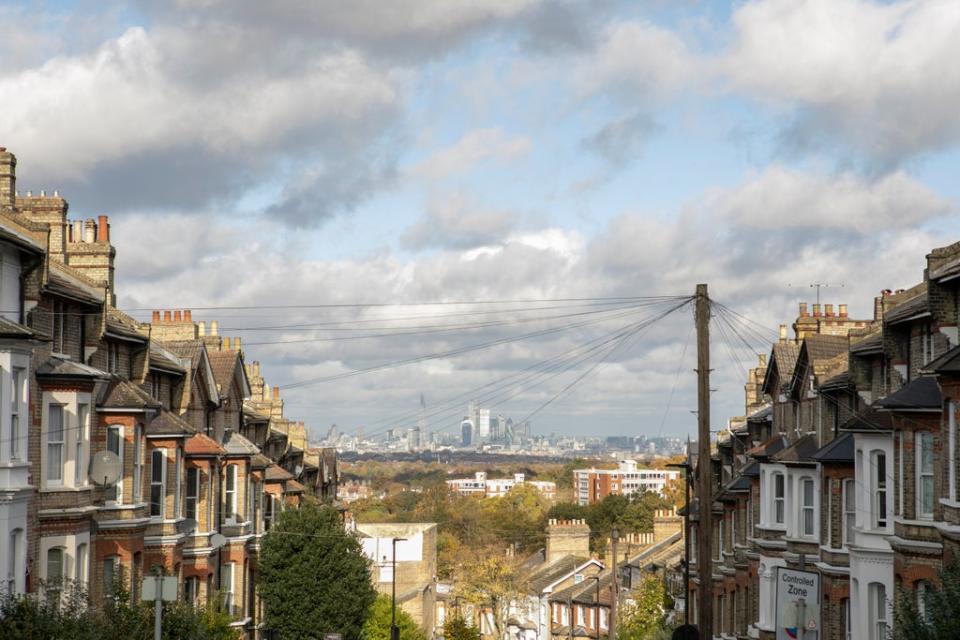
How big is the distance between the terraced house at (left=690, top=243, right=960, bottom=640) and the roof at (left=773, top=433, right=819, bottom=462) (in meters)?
0.06

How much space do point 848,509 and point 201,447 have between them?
21.8 m

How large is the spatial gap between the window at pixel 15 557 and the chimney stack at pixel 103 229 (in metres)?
15.1

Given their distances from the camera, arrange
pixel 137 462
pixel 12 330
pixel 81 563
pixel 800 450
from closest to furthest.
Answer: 1. pixel 12 330
2. pixel 81 563
3. pixel 137 462
4. pixel 800 450

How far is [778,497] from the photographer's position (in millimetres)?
47406

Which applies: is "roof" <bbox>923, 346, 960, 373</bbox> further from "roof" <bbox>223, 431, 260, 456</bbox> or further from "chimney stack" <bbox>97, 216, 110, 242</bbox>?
"roof" <bbox>223, 431, 260, 456</bbox>

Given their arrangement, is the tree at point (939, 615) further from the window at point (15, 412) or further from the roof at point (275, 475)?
the roof at point (275, 475)

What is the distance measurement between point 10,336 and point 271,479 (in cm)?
3516

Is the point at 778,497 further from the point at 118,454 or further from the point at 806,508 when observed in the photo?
the point at 118,454

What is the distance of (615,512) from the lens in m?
153

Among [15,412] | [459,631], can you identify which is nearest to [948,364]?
[15,412]

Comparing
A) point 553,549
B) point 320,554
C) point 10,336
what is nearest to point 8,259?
point 10,336

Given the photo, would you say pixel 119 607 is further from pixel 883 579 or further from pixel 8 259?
pixel 883 579

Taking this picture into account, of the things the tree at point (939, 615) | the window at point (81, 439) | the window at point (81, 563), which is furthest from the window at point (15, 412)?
the tree at point (939, 615)

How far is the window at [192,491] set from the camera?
48625 mm
